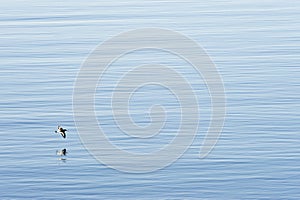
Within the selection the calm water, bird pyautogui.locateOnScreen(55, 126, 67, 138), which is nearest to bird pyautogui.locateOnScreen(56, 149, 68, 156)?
the calm water

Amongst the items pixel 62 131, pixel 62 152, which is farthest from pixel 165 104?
pixel 62 152

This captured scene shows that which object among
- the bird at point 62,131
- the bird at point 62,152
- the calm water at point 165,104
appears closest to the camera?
the calm water at point 165,104

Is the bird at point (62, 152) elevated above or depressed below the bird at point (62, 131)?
below

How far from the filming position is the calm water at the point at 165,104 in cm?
3591

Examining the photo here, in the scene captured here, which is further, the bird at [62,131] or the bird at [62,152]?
the bird at [62,131]

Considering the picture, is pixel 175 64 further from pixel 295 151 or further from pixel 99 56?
pixel 295 151

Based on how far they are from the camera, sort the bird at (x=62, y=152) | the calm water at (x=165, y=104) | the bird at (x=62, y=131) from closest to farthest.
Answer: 1. the calm water at (x=165, y=104)
2. the bird at (x=62, y=152)
3. the bird at (x=62, y=131)

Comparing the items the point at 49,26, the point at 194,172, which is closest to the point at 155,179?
the point at 194,172

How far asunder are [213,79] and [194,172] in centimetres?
1868

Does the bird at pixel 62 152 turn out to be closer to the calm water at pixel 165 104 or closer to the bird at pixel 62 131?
the calm water at pixel 165 104

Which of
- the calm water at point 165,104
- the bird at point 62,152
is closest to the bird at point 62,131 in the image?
the calm water at point 165,104

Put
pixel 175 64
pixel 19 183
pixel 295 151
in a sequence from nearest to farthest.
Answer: pixel 19 183, pixel 295 151, pixel 175 64

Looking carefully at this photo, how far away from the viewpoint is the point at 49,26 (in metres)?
79.4

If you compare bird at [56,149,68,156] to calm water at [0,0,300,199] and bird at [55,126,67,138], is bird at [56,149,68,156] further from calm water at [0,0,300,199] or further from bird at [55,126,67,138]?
bird at [55,126,67,138]
